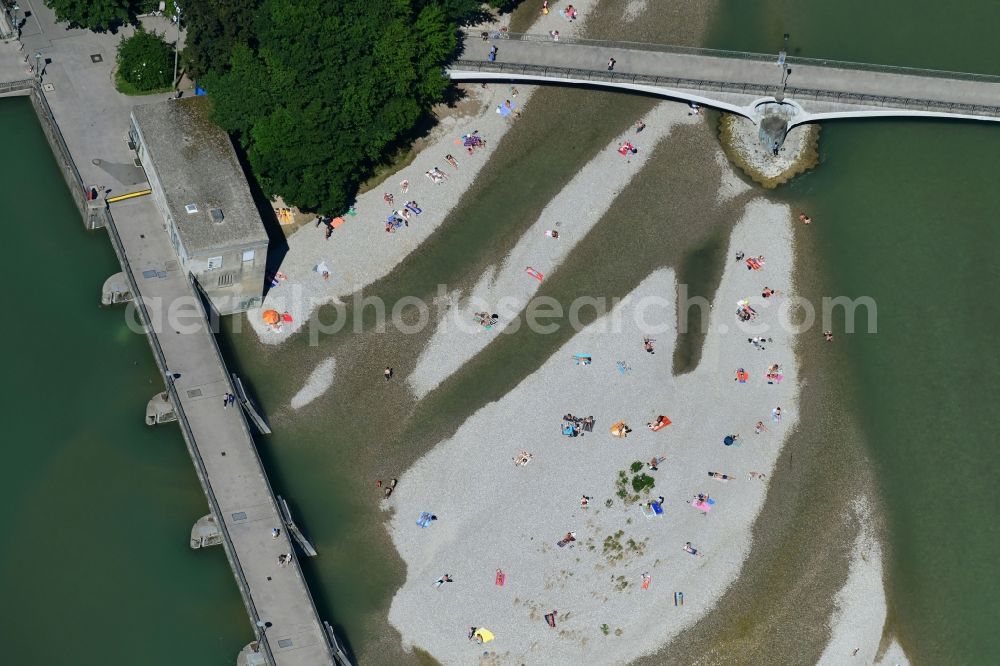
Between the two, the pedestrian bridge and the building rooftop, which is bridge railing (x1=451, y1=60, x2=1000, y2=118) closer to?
the pedestrian bridge

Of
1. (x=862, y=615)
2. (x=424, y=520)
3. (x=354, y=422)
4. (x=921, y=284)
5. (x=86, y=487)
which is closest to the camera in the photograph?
(x=86, y=487)

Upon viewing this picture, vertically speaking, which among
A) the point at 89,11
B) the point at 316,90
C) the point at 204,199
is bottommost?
the point at 204,199

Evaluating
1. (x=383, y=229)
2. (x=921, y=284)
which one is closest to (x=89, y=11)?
(x=383, y=229)

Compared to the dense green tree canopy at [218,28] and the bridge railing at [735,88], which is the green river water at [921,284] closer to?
the bridge railing at [735,88]

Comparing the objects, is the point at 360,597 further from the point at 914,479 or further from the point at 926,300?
the point at 926,300

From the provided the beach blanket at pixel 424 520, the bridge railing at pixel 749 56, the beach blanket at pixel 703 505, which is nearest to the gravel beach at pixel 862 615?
the beach blanket at pixel 703 505

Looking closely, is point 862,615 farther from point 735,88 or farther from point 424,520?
point 735,88

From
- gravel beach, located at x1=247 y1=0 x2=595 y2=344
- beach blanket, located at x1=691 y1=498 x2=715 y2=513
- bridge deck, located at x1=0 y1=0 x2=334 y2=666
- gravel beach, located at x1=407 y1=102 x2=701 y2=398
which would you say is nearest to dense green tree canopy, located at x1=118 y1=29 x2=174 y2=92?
bridge deck, located at x1=0 y1=0 x2=334 y2=666
